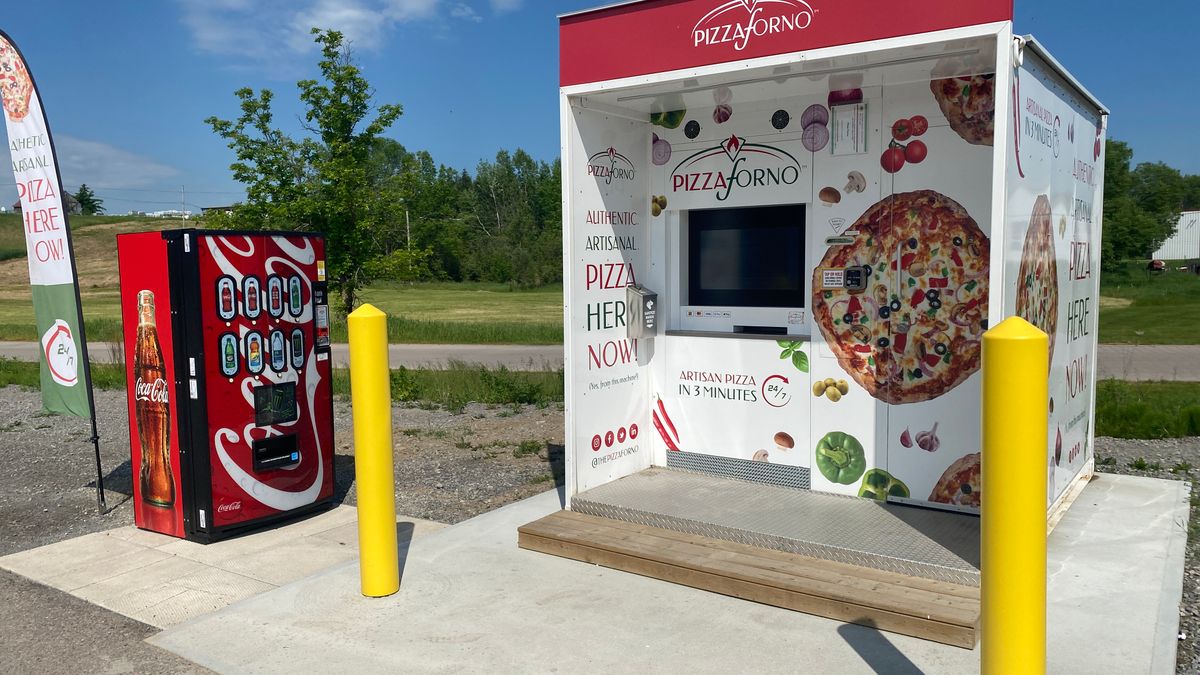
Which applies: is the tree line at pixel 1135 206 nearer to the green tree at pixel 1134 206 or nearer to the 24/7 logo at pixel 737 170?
the green tree at pixel 1134 206

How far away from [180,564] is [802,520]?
380cm

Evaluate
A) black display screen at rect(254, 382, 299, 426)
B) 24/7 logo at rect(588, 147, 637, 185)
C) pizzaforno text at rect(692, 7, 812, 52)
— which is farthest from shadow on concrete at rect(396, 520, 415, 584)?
→ pizzaforno text at rect(692, 7, 812, 52)

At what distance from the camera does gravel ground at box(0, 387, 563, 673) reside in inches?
172

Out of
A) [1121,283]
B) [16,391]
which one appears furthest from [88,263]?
[1121,283]

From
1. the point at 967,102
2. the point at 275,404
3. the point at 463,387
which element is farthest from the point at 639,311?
the point at 463,387

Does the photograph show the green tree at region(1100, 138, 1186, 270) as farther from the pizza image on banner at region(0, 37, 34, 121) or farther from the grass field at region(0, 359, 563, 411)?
the pizza image on banner at region(0, 37, 34, 121)

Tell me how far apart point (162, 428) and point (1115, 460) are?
770 cm

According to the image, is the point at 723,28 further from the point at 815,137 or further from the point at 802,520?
the point at 802,520

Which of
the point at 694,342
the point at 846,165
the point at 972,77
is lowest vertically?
the point at 694,342

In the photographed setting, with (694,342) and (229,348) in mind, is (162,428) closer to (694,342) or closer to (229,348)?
(229,348)

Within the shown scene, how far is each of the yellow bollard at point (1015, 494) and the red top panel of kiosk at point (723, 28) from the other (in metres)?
2.15

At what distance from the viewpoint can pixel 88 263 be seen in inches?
2372

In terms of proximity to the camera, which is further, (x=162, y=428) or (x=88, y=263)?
(x=88, y=263)

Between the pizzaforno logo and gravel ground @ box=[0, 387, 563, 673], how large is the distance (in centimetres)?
376
